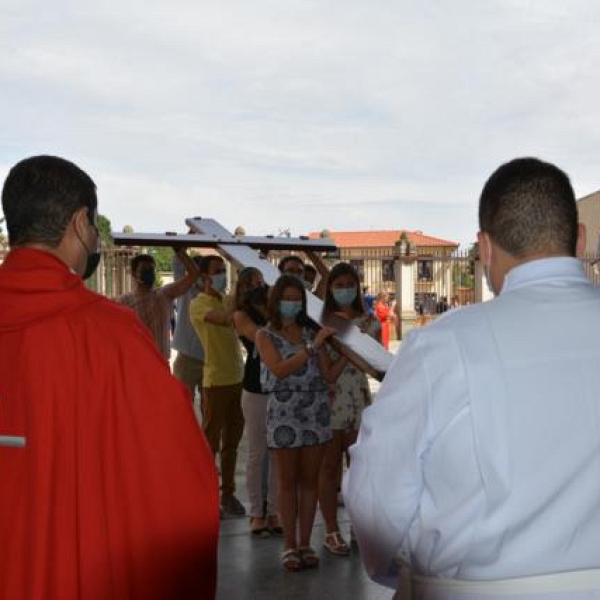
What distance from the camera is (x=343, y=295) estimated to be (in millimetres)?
5582

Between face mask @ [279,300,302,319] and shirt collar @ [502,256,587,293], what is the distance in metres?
3.23

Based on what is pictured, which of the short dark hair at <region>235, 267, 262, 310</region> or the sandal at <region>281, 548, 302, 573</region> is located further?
the short dark hair at <region>235, 267, 262, 310</region>

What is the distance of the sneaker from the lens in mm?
6270

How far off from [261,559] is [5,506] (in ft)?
11.7

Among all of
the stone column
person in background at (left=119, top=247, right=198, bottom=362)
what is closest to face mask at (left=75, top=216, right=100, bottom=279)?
person in background at (left=119, top=247, right=198, bottom=362)

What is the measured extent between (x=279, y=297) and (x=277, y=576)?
1.59m

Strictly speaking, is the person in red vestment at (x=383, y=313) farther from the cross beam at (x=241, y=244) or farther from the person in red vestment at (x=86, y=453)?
the person in red vestment at (x=86, y=453)

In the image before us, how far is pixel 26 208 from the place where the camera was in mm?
1947

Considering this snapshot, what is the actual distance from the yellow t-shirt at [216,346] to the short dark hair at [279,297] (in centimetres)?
128

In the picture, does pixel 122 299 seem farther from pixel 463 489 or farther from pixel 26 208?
pixel 463 489

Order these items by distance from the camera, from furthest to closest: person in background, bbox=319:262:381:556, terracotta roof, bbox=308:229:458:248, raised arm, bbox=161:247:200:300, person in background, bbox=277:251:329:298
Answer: terracotta roof, bbox=308:229:458:248 → raised arm, bbox=161:247:200:300 → person in background, bbox=277:251:329:298 → person in background, bbox=319:262:381:556

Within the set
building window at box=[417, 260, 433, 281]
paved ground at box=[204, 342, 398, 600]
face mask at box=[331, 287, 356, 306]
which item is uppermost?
building window at box=[417, 260, 433, 281]

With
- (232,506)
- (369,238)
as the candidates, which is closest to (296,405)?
(232,506)

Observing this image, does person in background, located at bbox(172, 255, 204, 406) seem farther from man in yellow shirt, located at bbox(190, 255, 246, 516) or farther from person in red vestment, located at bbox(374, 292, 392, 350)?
person in red vestment, located at bbox(374, 292, 392, 350)
